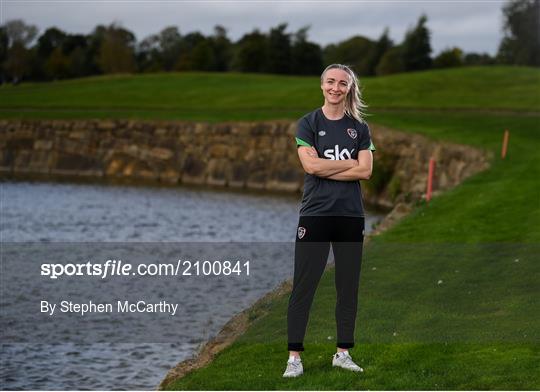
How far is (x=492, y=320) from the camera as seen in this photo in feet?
45.1

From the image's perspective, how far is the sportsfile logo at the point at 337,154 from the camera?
33.5 feet

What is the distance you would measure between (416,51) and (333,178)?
320 feet

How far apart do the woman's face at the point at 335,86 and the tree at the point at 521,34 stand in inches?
4152

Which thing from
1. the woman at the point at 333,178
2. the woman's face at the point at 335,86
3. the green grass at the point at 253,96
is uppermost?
the woman's face at the point at 335,86

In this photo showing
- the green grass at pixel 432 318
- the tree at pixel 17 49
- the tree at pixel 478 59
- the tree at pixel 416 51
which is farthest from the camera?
the tree at pixel 478 59

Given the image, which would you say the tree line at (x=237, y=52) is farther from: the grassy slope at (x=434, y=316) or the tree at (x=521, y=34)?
the grassy slope at (x=434, y=316)

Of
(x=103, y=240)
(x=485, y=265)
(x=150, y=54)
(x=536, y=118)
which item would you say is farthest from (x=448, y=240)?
(x=150, y=54)

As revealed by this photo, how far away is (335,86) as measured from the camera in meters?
10.2

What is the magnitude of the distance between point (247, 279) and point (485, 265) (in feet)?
22.6

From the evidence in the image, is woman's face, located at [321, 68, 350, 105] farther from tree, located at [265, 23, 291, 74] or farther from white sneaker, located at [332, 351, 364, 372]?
tree, located at [265, 23, 291, 74]

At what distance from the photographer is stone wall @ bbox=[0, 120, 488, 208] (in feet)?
159

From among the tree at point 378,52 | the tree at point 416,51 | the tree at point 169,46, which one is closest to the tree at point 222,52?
the tree at point 169,46

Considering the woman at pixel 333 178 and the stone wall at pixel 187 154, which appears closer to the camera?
the woman at pixel 333 178

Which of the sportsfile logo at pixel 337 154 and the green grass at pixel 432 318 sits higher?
the sportsfile logo at pixel 337 154
